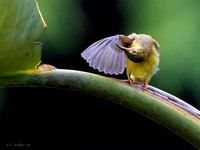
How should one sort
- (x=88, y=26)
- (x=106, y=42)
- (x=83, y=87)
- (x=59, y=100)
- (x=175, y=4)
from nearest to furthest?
(x=83, y=87), (x=106, y=42), (x=175, y=4), (x=88, y=26), (x=59, y=100)

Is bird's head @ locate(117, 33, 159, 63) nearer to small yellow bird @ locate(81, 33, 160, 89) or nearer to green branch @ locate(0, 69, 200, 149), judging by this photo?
small yellow bird @ locate(81, 33, 160, 89)

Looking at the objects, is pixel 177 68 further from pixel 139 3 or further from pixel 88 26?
pixel 88 26

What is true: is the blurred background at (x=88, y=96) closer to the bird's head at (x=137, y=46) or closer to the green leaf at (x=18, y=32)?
the bird's head at (x=137, y=46)

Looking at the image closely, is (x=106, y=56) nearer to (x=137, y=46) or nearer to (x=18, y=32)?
(x=137, y=46)

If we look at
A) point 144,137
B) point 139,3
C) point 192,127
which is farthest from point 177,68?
point 192,127

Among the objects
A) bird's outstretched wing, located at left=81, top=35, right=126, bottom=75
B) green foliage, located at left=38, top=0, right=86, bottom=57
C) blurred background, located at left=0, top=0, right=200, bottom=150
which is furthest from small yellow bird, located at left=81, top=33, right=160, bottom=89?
green foliage, located at left=38, top=0, right=86, bottom=57
